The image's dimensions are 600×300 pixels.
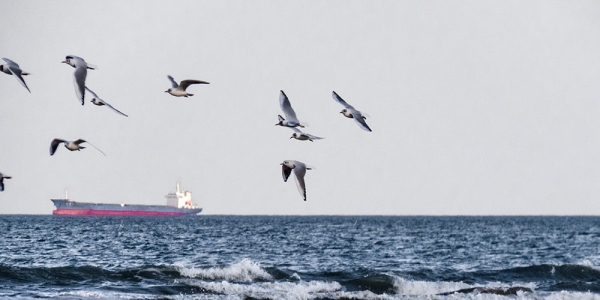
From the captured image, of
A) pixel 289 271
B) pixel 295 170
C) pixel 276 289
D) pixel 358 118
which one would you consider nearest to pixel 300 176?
pixel 295 170

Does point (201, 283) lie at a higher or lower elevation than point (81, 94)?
lower

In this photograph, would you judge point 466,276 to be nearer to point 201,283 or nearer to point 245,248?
point 201,283

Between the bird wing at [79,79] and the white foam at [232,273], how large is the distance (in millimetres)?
19818

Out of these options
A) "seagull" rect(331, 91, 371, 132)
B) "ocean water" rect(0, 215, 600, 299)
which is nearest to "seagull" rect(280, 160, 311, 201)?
"seagull" rect(331, 91, 371, 132)

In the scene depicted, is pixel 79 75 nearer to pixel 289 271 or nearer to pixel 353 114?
pixel 353 114

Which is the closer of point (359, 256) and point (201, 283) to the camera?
point (201, 283)

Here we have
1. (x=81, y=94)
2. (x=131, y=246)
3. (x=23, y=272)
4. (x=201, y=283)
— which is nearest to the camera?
(x=81, y=94)

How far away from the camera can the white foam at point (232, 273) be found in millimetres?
39531

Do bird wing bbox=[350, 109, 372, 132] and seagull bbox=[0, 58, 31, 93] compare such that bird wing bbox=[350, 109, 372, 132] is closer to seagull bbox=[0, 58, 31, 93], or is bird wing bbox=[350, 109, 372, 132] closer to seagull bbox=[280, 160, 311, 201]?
seagull bbox=[280, 160, 311, 201]

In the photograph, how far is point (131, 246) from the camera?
68.3 meters

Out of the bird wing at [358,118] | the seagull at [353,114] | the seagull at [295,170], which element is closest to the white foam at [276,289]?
the seagull at [353,114]

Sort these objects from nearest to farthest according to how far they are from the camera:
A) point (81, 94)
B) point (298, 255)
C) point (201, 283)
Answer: point (81, 94) → point (201, 283) → point (298, 255)

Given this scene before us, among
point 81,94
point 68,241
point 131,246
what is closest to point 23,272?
point 81,94

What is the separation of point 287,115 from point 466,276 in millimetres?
24377
